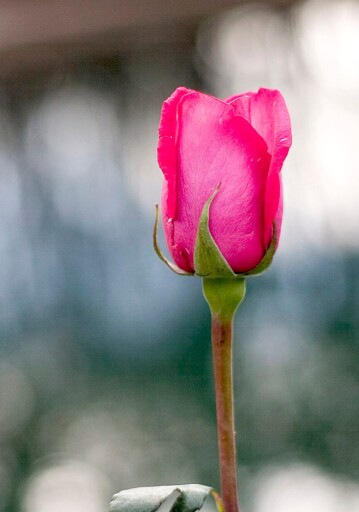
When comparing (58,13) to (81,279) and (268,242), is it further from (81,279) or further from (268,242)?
(268,242)

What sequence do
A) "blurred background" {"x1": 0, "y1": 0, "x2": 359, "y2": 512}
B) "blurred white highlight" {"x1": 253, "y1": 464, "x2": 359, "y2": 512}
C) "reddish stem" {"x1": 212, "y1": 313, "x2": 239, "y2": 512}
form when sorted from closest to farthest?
1. "reddish stem" {"x1": 212, "y1": 313, "x2": 239, "y2": 512}
2. "blurred white highlight" {"x1": 253, "y1": 464, "x2": 359, "y2": 512}
3. "blurred background" {"x1": 0, "y1": 0, "x2": 359, "y2": 512}

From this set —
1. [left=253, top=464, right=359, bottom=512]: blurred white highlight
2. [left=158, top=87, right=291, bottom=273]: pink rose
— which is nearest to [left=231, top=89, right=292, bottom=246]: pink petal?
[left=158, top=87, right=291, bottom=273]: pink rose

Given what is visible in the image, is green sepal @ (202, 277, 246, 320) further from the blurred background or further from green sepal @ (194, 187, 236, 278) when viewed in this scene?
the blurred background

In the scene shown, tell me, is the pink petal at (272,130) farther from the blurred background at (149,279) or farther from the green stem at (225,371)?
the blurred background at (149,279)

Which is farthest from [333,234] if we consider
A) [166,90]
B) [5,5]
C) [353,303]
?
[5,5]

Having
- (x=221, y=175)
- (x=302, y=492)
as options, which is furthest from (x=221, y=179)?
(x=302, y=492)

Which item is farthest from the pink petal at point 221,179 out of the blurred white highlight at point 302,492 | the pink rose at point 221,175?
the blurred white highlight at point 302,492

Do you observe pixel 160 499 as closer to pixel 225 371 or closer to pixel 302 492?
pixel 225 371

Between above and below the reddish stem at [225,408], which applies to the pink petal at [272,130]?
above
